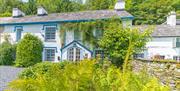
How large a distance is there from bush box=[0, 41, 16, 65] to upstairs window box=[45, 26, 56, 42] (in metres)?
3.51

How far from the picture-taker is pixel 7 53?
105ft

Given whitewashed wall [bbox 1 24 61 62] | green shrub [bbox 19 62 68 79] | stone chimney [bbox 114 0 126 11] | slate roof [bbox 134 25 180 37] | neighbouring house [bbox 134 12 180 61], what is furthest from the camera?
slate roof [bbox 134 25 180 37]

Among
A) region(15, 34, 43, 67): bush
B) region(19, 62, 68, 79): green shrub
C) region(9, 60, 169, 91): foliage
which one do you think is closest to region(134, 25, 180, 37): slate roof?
region(15, 34, 43, 67): bush

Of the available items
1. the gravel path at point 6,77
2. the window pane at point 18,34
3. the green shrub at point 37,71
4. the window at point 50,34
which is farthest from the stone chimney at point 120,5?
the green shrub at point 37,71

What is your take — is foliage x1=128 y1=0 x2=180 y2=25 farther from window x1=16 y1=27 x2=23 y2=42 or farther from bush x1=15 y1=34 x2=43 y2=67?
bush x1=15 y1=34 x2=43 y2=67

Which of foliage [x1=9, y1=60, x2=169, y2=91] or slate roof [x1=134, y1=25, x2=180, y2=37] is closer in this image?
foliage [x1=9, y1=60, x2=169, y2=91]

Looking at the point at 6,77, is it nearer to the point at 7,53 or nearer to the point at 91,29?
the point at 91,29

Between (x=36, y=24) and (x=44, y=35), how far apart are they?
4.59 ft

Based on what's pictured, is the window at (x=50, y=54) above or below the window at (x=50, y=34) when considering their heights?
below

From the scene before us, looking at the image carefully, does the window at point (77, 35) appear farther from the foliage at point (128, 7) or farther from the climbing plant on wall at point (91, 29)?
the foliage at point (128, 7)

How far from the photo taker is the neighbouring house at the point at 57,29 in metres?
29.5

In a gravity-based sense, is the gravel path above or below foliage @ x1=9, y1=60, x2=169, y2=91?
below

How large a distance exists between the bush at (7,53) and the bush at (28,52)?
2020 millimetres

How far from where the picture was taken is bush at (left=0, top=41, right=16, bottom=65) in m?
31.9
